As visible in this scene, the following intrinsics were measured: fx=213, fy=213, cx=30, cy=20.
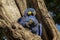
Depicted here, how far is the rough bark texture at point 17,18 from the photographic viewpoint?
133cm

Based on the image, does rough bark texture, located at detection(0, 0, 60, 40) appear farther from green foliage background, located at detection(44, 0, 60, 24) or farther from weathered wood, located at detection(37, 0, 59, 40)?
green foliage background, located at detection(44, 0, 60, 24)

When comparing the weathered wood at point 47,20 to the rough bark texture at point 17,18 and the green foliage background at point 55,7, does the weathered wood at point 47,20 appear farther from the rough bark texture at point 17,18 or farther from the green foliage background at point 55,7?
the green foliage background at point 55,7

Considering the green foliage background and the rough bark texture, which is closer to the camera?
the rough bark texture

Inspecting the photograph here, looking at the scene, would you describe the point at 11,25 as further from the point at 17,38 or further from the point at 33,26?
the point at 33,26

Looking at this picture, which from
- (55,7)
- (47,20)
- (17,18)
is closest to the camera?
(17,18)

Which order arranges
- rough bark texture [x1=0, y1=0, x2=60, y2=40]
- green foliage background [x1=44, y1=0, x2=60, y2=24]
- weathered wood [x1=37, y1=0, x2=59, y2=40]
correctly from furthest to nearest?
green foliage background [x1=44, y1=0, x2=60, y2=24] < weathered wood [x1=37, y1=0, x2=59, y2=40] < rough bark texture [x1=0, y1=0, x2=60, y2=40]

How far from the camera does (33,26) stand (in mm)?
1621

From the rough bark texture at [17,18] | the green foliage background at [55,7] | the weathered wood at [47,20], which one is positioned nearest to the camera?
the rough bark texture at [17,18]

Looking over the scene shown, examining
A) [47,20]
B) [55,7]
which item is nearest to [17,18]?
[47,20]

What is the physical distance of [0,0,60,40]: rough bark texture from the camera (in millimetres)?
1328

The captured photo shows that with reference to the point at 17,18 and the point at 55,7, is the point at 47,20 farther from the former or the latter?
the point at 55,7

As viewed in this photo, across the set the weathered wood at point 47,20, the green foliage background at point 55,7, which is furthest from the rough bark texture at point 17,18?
the green foliage background at point 55,7

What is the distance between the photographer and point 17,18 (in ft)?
5.56

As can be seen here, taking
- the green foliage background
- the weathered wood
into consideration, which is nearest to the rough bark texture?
the weathered wood
